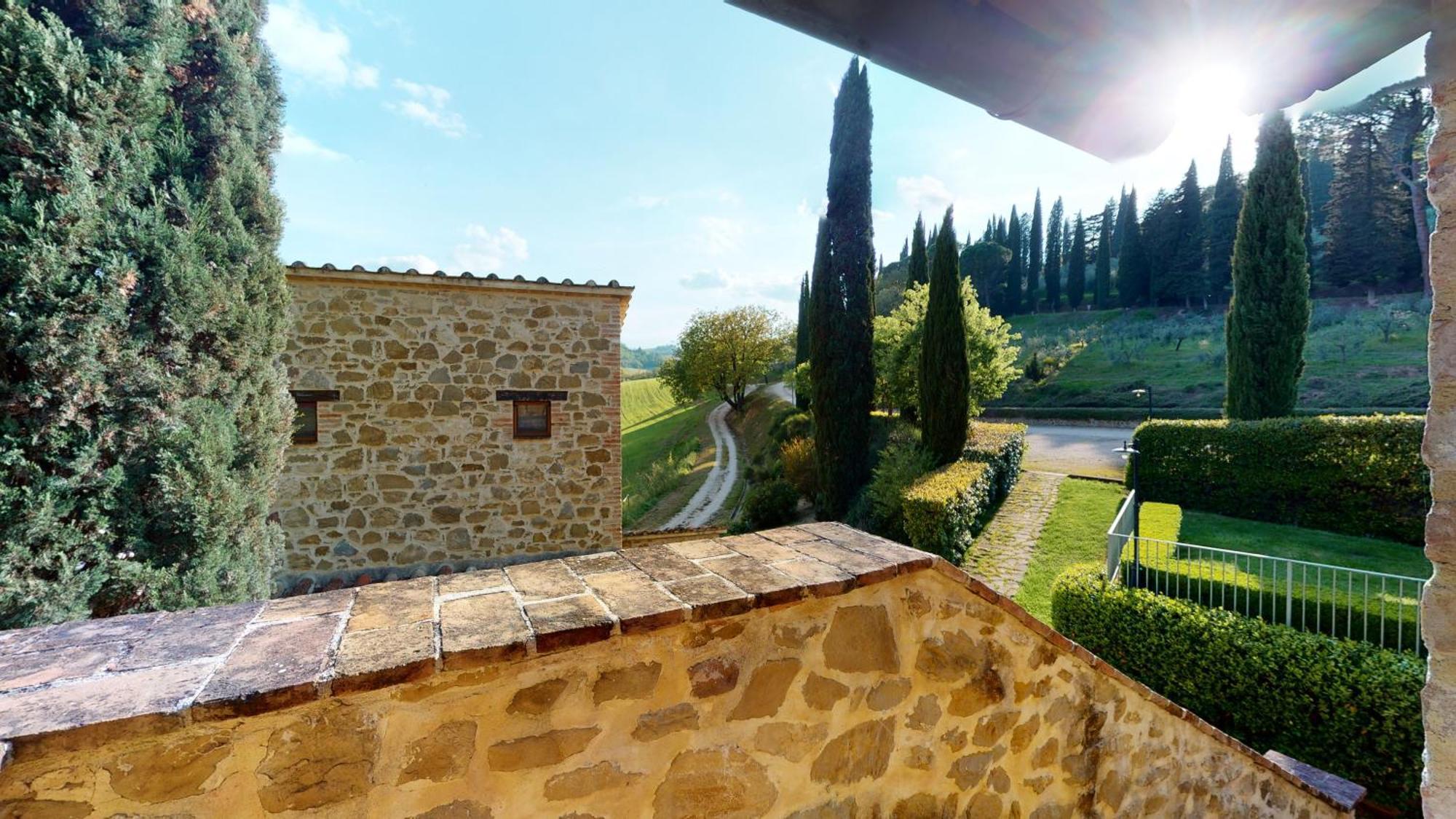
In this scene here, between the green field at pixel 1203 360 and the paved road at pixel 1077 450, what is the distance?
3.83 meters

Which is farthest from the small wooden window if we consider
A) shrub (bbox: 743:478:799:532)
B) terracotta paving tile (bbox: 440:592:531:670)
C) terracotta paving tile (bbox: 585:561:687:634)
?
shrub (bbox: 743:478:799:532)

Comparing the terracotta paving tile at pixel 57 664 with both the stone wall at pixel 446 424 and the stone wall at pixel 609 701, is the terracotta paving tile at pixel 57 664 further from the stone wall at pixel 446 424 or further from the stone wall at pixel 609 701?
the stone wall at pixel 446 424

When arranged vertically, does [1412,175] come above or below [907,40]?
above

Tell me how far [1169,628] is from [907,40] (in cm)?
675

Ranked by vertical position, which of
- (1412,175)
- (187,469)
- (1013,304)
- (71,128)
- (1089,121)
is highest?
(1412,175)

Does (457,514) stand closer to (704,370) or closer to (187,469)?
(187,469)

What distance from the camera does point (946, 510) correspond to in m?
8.91

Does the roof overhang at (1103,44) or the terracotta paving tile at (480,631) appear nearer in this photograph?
the roof overhang at (1103,44)

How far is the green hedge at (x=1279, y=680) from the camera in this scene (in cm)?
438

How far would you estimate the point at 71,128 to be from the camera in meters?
2.38

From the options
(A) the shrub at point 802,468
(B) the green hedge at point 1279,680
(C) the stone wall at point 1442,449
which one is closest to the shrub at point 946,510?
(B) the green hedge at point 1279,680

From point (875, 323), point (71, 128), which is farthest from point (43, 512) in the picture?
point (875, 323)

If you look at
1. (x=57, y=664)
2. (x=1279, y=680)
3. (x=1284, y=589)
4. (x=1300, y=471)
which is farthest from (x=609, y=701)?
(x=1300, y=471)

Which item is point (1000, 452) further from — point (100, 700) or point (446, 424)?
point (100, 700)
